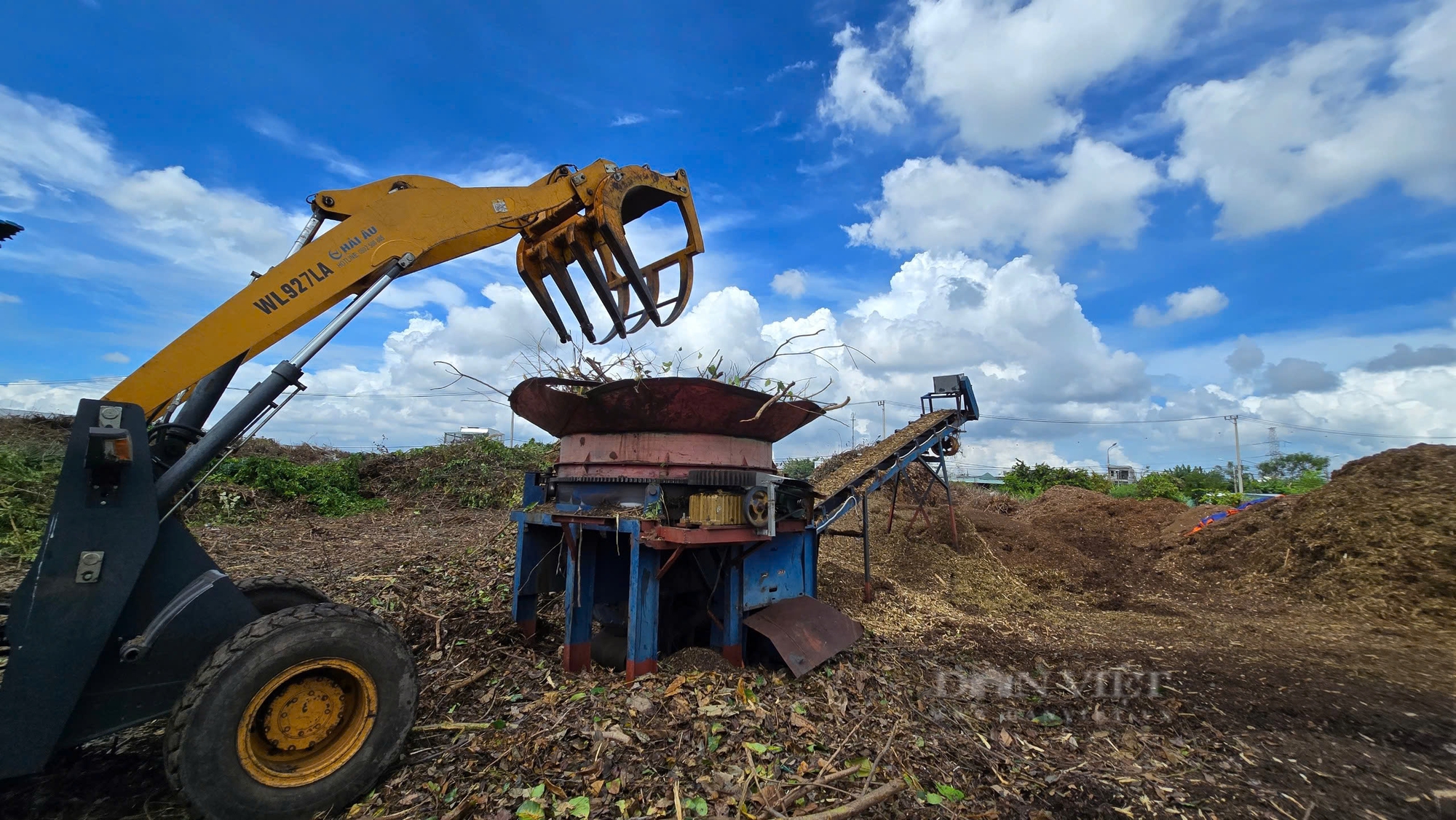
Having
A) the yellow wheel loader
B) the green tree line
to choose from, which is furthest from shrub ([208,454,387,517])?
the green tree line

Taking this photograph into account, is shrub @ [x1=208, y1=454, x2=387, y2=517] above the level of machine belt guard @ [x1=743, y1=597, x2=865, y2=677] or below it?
above

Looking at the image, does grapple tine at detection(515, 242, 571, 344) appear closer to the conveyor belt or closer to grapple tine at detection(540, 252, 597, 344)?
grapple tine at detection(540, 252, 597, 344)

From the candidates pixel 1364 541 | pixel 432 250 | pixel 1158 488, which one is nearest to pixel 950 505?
pixel 1364 541

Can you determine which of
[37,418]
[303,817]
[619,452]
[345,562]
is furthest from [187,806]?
[37,418]

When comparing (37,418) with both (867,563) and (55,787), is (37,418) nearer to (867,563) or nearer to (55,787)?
(55,787)

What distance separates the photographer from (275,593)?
3.93 metres

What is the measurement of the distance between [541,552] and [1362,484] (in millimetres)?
14325

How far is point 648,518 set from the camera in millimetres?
4484

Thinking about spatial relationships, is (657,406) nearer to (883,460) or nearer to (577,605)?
(577,605)

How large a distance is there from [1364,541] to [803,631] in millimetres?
10988

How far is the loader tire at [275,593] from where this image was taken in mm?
3824

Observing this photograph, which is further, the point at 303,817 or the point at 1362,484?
the point at 1362,484

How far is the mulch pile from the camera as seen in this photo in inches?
357

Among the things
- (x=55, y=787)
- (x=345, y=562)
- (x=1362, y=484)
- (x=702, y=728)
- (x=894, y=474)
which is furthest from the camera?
(x=1362, y=484)
